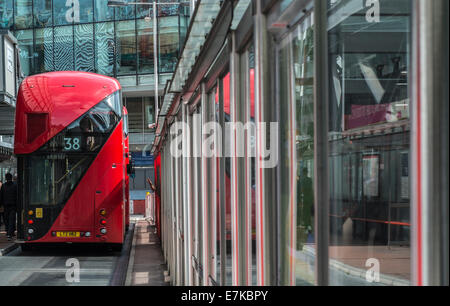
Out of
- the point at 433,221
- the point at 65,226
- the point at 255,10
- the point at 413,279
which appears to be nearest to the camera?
the point at 433,221

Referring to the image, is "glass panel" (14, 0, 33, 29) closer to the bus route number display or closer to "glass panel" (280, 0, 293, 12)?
the bus route number display

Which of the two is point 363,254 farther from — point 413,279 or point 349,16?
point 413,279

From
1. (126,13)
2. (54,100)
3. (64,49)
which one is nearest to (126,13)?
(126,13)

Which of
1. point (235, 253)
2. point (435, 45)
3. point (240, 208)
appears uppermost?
point (435, 45)

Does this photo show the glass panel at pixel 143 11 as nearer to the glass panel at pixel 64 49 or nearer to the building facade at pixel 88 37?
the building facade at pixel 88 37

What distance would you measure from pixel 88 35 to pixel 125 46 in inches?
89.8

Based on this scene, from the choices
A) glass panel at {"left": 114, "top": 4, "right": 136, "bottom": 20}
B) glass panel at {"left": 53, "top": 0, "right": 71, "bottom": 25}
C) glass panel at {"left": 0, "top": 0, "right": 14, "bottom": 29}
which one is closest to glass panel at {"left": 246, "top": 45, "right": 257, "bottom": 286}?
glass panel at {"left": 114, "top": 4, "right": 136, "bottom": 20}

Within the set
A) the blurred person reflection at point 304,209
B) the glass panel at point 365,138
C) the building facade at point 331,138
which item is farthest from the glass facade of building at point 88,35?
the blurred person reflection at point 304,209

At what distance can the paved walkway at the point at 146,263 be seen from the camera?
38.7 feet

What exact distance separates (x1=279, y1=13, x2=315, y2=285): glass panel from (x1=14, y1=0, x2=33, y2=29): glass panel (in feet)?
123

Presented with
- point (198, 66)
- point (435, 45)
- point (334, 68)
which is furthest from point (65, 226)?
point (435, 45)

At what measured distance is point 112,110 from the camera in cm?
1412

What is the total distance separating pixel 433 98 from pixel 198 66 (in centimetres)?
380

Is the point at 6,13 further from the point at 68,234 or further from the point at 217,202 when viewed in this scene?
the point at 217,202
